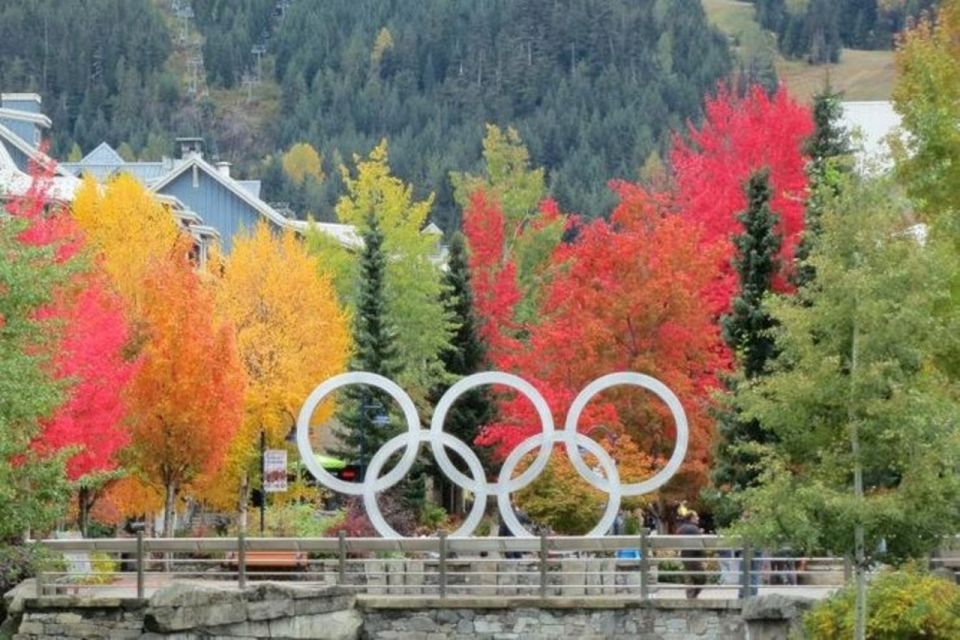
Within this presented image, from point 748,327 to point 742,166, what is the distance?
15.3m

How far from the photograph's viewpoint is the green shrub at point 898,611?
92.8ft

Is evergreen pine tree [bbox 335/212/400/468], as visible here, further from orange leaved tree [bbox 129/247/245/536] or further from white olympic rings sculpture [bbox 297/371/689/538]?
white olympic rings sculpture [bbox 297/371/689/538]

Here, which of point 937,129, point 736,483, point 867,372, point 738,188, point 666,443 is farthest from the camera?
point 738,188

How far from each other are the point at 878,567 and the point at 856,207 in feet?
26.5

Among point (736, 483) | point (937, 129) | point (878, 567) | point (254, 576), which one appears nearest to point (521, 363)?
point (736, 483)

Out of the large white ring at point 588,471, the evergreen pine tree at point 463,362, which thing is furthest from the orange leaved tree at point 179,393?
the large white ring at point 588,471

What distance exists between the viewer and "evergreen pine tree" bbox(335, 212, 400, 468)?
54.2 meters

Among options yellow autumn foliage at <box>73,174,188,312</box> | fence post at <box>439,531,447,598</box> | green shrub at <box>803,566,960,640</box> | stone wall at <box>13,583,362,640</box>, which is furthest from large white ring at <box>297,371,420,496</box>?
yellow autumn foliage at <box>73,174,188,312</box>

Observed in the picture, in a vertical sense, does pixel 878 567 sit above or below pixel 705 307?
below

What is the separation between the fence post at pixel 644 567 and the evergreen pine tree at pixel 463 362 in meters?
18.8

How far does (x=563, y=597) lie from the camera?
33.9 meters

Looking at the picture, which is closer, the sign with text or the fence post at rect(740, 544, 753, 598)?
the fence post at rect(740, 544, 753, 598)

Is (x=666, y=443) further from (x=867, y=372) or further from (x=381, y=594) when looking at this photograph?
(x=867, y=372)

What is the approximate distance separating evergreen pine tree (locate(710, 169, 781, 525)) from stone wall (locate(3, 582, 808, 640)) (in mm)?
5302
